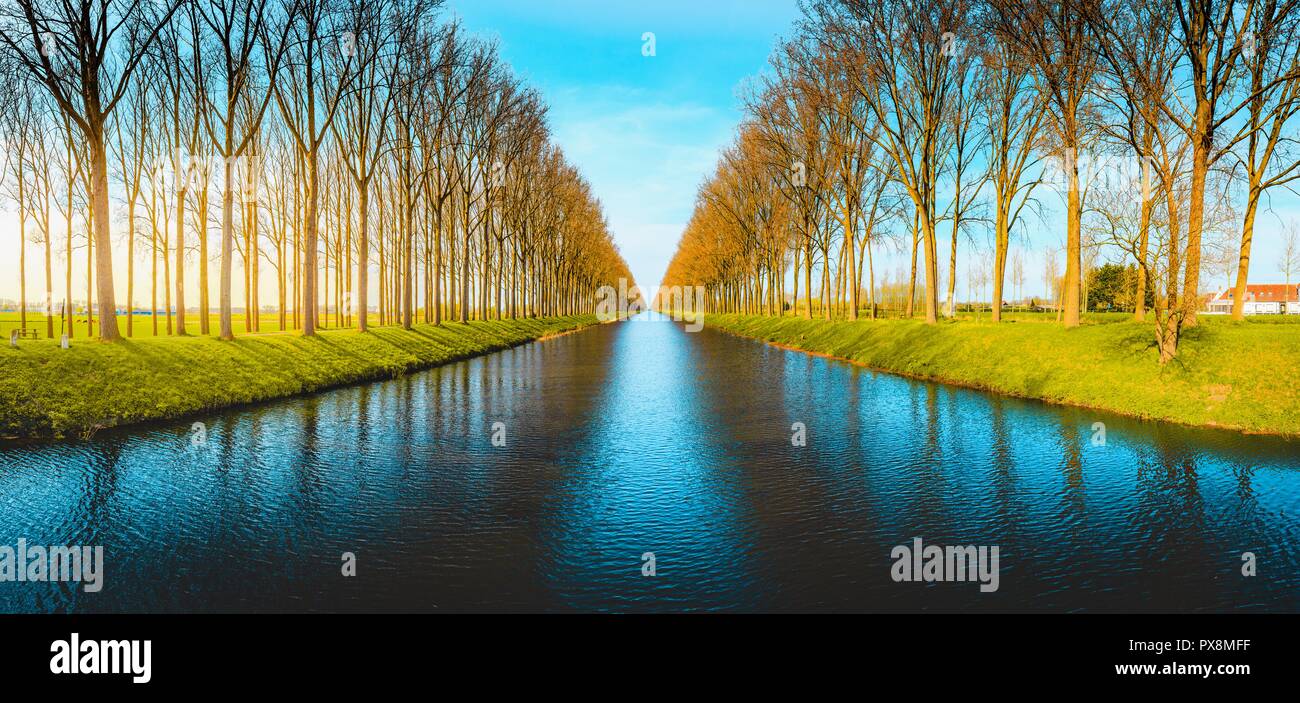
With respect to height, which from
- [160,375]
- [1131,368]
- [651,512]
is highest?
[160,375]

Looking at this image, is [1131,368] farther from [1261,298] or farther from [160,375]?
[1261,298]

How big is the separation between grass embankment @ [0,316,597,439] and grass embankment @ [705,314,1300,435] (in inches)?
745

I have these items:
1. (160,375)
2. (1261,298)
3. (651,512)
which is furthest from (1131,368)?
(1261,298)

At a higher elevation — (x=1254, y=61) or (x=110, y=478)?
(x=1254, y=61)

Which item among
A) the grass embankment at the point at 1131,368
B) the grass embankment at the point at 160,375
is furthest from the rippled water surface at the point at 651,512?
the grass embankment at the point at 1131,368

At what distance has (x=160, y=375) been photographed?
47.4 feet

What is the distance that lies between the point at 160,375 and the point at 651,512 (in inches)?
527

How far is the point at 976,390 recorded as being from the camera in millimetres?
17984

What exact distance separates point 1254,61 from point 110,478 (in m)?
31.1
